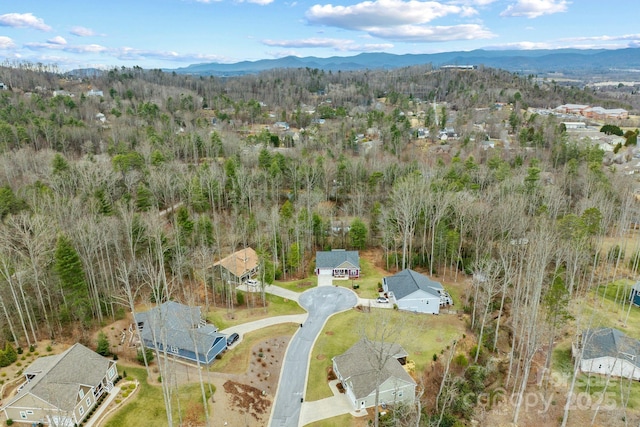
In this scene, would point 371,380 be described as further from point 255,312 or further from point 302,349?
point 255,312

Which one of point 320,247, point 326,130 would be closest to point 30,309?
point 320,247

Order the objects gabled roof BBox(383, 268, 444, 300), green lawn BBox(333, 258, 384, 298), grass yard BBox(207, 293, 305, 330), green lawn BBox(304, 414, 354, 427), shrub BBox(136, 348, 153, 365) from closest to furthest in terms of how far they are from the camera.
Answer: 1. green lawn BBox(304, 414, 354, 427)
2. shrub BBox(136, 348, 153, 365)
3. grass yard BBox(207, 293, 305, 330)
4. gabled roof BBox(383, 268, 444, 300)
5. green lawn BBox(333, 258, 384, 298)

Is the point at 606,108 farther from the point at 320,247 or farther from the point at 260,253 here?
the point at 260,253

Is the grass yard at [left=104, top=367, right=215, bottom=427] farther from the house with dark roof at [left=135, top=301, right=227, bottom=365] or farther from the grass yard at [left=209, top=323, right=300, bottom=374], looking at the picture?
the house with dark roof at [left=135, top=301, right=227, bottom=365]

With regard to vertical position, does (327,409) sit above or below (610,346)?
below

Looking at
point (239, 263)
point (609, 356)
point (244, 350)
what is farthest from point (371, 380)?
point (239, 263)

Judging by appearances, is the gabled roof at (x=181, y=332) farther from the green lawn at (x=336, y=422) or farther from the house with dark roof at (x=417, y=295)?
the house with dark roof at (x=417, y=295)

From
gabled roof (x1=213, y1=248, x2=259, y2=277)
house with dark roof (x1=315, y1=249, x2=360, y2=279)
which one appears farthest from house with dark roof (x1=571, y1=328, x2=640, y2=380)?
gabled roof (x1=213, y1=248, x2=259, y2=277)
